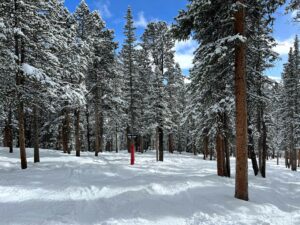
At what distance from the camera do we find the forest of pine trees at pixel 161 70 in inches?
394

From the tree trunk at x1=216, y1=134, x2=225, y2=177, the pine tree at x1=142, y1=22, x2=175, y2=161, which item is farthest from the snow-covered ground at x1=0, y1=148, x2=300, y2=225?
the pine tree at x1=142, y1=22, x2=175, y2=161

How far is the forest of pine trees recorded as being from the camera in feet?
32.8

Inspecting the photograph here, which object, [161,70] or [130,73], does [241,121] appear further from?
[130,73]

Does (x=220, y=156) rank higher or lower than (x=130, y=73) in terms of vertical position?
lower

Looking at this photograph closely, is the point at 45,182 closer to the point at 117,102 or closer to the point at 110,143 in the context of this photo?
the point at 117,102

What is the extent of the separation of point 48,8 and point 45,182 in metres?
10.7

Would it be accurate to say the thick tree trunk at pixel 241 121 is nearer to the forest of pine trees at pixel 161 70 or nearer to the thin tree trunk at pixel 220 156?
the forest of pine trees at pixel 161 70

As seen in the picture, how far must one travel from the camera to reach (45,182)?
37.5 ft

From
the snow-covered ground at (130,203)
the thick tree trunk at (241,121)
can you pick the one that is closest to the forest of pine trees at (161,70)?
the thick tree trunk at (241,121)

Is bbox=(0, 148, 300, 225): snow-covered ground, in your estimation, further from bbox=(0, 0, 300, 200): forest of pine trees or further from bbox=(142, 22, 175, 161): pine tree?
bbox=(142, 22, 175, 161): pine tree

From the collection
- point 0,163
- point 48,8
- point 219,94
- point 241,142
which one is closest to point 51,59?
point 48,8

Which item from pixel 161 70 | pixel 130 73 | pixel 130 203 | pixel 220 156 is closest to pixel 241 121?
pixel 130 203

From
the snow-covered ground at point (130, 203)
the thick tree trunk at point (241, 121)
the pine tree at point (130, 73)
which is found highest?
the pine tree at point (130, 73)

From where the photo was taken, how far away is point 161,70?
95.9ft
